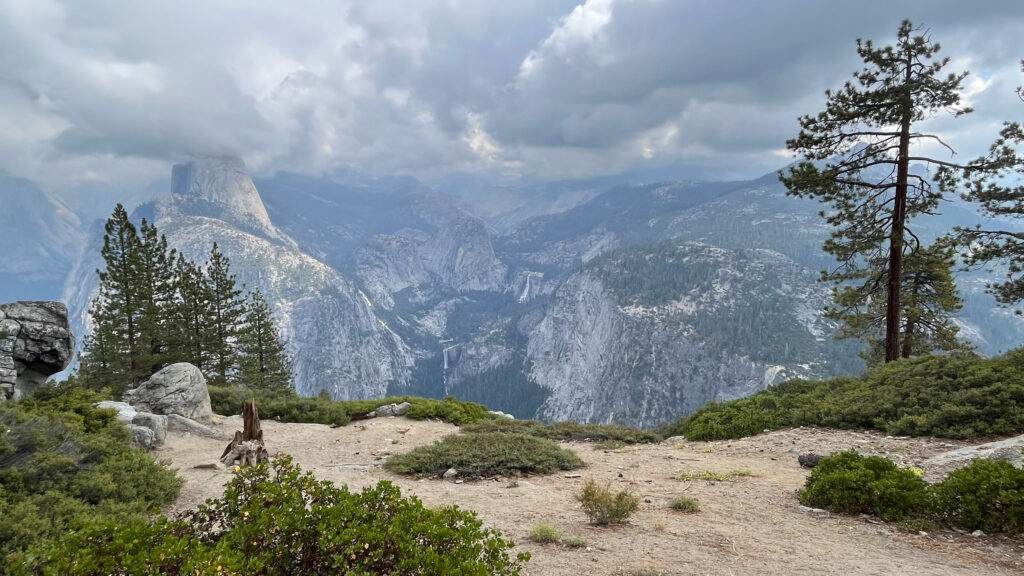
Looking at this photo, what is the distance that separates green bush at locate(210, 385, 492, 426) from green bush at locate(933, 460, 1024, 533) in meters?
16.7

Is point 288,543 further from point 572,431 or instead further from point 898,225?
point 898,225

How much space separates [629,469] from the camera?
41.4ft

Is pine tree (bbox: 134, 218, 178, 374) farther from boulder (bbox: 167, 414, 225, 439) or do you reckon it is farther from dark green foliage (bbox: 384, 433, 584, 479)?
dark green foliage (bbox: 384, 433, 584, 479)

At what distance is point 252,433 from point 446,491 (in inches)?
281

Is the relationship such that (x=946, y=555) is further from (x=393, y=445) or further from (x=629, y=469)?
(x=393, y=445)

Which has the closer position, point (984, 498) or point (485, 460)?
point (984, 498)

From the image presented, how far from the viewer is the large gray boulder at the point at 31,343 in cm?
1634

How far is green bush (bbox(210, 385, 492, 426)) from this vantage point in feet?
71.1

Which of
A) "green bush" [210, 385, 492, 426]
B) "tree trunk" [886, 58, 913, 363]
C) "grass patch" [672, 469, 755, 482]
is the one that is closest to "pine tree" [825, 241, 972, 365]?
"tree trunk" [886, 58, 913, 363]

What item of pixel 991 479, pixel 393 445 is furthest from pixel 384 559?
pixel 393 445

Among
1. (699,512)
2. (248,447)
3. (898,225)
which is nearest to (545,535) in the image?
(699,512)

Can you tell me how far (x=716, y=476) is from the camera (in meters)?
11.0

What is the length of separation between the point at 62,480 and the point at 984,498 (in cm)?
1476

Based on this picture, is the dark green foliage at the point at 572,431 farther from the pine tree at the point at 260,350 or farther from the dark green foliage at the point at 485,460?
the pine tree at the point at 260,350
